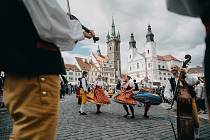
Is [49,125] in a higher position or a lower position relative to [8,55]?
lower

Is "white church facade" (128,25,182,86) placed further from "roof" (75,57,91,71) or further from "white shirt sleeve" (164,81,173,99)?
"white shirt sleeve" (164,81,173,99)

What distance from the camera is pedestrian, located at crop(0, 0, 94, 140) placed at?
195 cm

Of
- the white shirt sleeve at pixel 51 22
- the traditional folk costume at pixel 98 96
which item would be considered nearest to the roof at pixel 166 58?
the traditional folk costume at pixel 98 96

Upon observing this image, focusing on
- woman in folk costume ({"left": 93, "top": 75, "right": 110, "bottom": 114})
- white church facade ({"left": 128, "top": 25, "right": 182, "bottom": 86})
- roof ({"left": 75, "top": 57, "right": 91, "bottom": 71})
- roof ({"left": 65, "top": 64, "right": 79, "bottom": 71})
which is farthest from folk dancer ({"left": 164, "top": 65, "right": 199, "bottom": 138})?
roof ({"left": 75, "top": 57, "right": 91, "bottom": 71})

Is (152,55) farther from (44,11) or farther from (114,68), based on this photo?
(44,11)

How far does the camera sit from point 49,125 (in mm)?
1979

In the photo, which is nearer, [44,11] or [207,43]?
[207,43]

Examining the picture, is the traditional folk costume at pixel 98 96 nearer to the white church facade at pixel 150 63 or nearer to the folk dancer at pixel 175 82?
the folk dancer at pixel 175 82

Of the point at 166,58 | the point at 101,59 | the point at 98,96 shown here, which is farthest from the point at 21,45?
the point at 101,59

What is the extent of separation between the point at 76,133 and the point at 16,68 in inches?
223

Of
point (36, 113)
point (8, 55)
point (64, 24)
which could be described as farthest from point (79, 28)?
point (36, 113)

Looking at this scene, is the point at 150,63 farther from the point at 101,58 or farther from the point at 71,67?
the point at 101,58

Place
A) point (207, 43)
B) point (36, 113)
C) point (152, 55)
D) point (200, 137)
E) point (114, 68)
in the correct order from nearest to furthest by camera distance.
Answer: point (207, 43)
point (36, 113)
point (200, 137)
point (152, 55)
point (114, 68)

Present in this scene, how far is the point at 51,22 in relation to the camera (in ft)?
6.49
